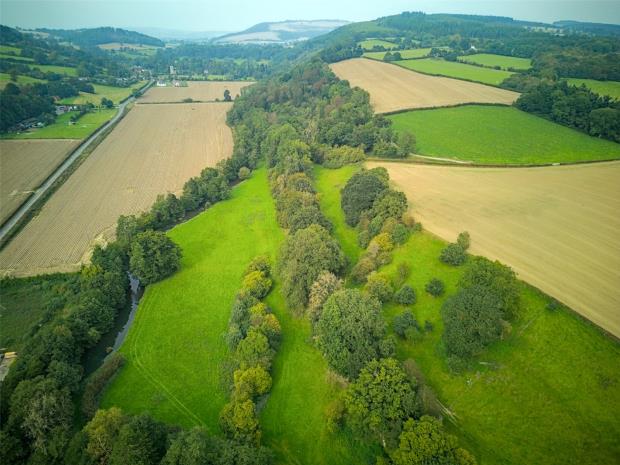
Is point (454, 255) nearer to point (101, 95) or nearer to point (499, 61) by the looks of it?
point (499, 61)

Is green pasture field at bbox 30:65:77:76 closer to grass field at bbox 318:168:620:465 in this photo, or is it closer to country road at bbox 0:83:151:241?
country road at bbox 0:83:151:241

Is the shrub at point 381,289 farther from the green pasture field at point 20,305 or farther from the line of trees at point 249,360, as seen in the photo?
the green pasture field at point 20,305

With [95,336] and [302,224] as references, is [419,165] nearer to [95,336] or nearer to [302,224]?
[302,224]

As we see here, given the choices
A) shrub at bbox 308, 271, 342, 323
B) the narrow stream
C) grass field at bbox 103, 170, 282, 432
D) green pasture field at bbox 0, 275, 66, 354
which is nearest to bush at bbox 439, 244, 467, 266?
shrub at bbox 308, 271, 342, 323

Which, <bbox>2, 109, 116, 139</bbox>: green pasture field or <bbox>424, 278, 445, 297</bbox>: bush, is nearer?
<bbox>424, 278, 445, 297</bbox>: bush

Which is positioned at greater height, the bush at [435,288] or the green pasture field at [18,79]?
the green pasture field at [18,79]

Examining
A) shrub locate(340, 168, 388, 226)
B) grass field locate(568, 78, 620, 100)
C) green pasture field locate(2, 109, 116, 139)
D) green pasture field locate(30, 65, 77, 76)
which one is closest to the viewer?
shrub locate(340, 168, 388, 226)

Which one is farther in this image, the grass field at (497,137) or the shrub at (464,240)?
the grass field at (497,137)

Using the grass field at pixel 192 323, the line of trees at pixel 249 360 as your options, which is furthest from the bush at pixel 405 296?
the grass field at pixel 192 323
